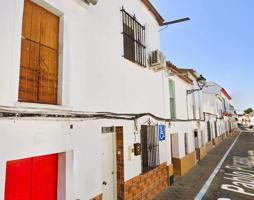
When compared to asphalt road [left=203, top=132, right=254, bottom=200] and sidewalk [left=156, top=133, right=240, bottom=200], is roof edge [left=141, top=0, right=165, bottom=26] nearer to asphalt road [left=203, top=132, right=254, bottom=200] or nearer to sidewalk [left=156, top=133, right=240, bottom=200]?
sidewalk [left=156, top=133, right=240, bottom=200]

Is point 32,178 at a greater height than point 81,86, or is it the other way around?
point 81,86

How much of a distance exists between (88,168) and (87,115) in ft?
3.60

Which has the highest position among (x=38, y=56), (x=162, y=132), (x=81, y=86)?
(x=38, y=56)

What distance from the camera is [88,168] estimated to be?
4.58 metres

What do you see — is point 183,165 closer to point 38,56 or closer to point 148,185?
point 148,185

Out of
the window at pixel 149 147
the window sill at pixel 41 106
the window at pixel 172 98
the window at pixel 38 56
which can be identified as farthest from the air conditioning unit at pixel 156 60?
the window sill at pixel 41 106

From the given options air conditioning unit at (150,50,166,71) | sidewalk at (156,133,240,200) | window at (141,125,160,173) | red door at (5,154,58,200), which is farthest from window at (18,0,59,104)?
sidewalk at (156,133,240,200)

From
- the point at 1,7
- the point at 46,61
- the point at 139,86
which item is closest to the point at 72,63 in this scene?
the point at 46,61

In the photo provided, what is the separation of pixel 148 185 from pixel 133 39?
496 centimetres

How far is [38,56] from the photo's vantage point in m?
3.81

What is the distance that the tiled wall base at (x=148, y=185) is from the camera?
20.8 feet

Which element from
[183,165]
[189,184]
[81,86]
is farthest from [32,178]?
[183,165]

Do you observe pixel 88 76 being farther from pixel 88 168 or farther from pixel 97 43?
pixel 88 168

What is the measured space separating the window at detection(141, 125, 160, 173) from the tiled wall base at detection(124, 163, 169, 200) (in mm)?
239
